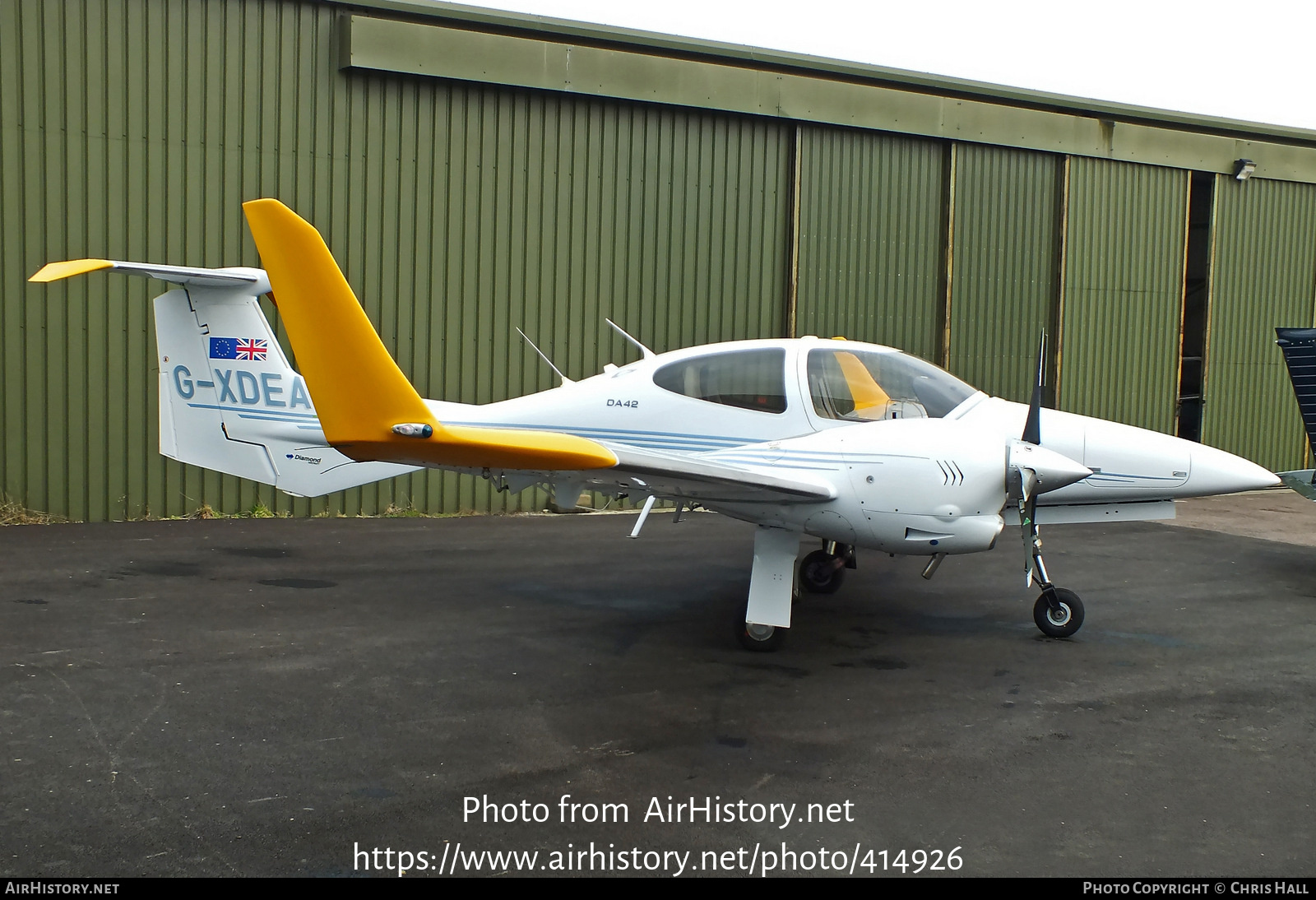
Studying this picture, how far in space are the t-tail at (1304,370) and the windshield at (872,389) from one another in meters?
4.63

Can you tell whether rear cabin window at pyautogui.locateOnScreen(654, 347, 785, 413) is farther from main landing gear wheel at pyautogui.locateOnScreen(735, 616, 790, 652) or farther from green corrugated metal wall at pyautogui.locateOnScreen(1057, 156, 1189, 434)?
green corrugated metal wall at pyautogui.locateOnScreen(1057, 156, 1189, 434)

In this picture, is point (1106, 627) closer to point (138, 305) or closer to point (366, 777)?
point (366, 777)

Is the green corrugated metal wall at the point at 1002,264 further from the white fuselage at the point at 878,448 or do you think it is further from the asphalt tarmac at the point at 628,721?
the white fuselage at the point at 878,448

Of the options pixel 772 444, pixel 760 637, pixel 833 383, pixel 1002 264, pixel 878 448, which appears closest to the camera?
pixel 878 448

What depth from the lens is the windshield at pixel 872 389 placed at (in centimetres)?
698

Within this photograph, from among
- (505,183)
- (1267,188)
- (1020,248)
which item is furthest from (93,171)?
(1267,188)

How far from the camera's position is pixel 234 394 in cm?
726

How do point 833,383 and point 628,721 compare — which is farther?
point 833,383

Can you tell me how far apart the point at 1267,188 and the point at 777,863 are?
18.7 meters

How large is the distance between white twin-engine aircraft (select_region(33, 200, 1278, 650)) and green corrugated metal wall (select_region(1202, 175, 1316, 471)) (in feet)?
39.3

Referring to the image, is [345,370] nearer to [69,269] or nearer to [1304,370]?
[69,269]

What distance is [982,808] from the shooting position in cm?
419

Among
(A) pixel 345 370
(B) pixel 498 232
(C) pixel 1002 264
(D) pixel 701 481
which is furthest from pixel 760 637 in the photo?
(C) pixel 1002 264

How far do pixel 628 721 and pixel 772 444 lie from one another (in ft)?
7.36
